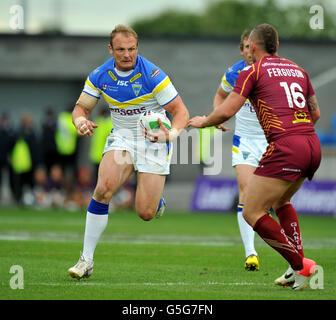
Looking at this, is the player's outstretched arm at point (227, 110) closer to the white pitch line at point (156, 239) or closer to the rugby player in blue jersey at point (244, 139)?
the rugby player in blue jersey at point (244, 139)

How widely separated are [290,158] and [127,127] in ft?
7.51

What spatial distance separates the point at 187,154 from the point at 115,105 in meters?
18.1

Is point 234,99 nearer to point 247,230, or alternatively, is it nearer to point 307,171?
point 307,171

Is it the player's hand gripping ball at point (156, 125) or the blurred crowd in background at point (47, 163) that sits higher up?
the player's hand gripping ball at point (156, 125)

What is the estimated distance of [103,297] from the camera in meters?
7.25

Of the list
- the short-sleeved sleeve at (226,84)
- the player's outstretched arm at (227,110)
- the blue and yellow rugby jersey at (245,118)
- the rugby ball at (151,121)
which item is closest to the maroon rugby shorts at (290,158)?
the player's outstretched arm at (227,110)

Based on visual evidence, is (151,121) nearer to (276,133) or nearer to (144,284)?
(276,133)

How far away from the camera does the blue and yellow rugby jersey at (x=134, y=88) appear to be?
8.91 metres

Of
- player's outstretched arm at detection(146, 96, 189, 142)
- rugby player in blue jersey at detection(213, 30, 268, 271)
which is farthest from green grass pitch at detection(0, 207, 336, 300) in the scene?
player's outstretched arm at detection(146, 96, 189, 142)

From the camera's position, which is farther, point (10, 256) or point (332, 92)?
point (332, 92)

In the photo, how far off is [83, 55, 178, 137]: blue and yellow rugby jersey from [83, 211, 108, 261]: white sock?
116 cm

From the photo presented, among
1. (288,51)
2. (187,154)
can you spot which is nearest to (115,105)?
(187,154)

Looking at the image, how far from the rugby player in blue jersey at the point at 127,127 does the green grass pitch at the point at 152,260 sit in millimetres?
671
